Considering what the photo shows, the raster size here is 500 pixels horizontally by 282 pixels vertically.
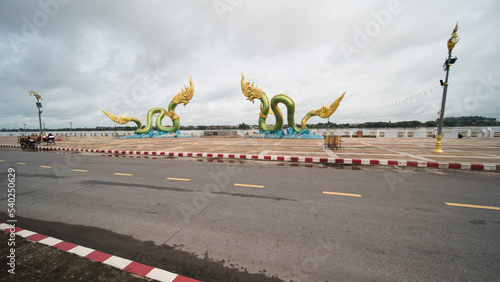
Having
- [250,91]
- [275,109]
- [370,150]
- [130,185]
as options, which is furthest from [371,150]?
[250,91]

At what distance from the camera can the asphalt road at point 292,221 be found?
8.07ft

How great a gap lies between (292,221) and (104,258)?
10.2 ft

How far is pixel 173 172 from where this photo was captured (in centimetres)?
761

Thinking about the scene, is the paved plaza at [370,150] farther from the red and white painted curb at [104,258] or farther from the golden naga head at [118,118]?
the golden naga head at [118,118]

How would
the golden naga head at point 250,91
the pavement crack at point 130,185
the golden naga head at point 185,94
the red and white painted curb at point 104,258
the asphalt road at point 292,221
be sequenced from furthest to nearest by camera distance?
the golden naga head at point 185,94 < the golden naga head at point 250,91 < the pavement crack at point 130,185 < the asphalt road at point 292,221 < the red and white painted curb at point 104,258

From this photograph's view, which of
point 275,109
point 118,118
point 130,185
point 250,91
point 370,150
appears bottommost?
point 130,185

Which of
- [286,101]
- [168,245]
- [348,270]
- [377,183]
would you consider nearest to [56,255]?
[168,245]

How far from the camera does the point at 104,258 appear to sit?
2.62 metres

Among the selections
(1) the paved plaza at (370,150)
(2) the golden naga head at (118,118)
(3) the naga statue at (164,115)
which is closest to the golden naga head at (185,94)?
(3) the naga statue at (164,115)

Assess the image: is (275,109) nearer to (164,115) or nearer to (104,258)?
(164,115)

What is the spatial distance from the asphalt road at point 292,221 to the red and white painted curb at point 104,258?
124mm

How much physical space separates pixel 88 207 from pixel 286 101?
23.0 meters

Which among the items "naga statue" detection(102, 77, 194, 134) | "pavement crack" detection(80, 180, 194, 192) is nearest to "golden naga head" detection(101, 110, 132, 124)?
"naga statue" detection(102, 77, 194, 134)

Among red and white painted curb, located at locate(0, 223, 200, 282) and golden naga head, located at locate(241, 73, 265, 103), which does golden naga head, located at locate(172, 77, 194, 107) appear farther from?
red and white painted curb, located at locate(0, 223, 200, 282)
